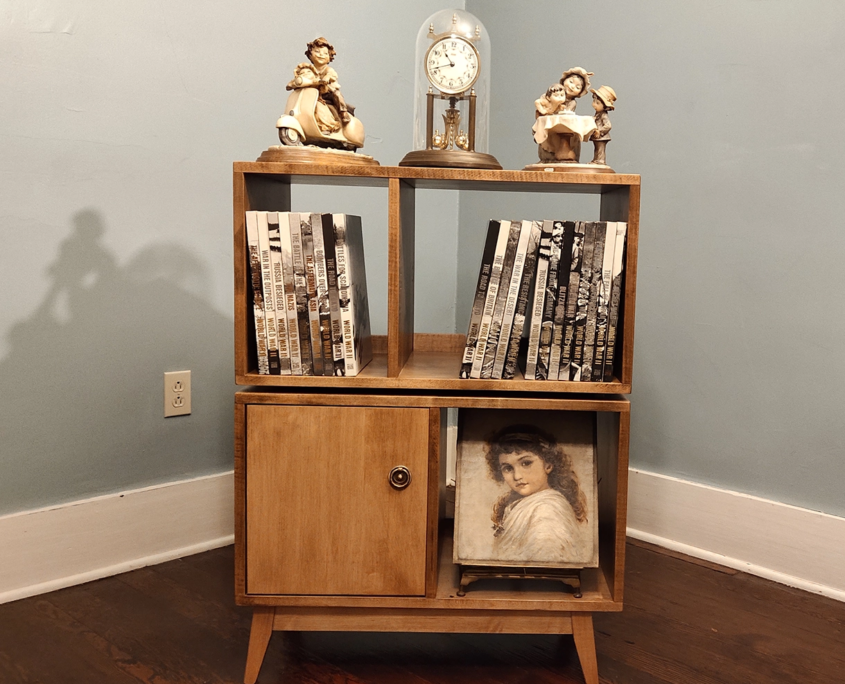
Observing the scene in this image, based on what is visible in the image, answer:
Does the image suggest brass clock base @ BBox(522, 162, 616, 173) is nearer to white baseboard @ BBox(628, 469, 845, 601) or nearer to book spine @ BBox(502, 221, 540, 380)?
book spine @ BBox(502, 221, 540, 380)

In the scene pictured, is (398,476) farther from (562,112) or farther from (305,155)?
(562,112)

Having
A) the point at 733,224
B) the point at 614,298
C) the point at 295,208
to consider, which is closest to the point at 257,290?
the point at 614,298

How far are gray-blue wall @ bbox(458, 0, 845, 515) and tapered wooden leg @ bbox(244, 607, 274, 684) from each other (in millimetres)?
1027

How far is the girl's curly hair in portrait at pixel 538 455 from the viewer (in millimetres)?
1260

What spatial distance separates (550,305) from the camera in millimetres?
1226

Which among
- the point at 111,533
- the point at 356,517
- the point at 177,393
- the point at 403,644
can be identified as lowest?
the point at 403,644

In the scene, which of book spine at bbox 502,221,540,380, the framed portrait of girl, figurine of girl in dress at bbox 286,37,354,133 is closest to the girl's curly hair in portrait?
the framed portrait of girl

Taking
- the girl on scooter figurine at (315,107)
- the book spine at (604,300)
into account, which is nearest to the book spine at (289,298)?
the girl on scooter figurine at (315,107)

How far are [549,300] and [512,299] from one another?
0.19 feet

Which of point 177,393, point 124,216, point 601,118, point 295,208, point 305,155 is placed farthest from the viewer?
point 295,208

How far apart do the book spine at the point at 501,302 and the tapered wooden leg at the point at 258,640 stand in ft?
1.74

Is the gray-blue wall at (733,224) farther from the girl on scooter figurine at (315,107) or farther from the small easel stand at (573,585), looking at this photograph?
the girl on scooter figurine at (315,107)

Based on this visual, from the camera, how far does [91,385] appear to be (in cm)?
160

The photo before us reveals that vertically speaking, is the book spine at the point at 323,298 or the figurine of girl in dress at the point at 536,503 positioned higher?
the book spine at the point at 323,298
